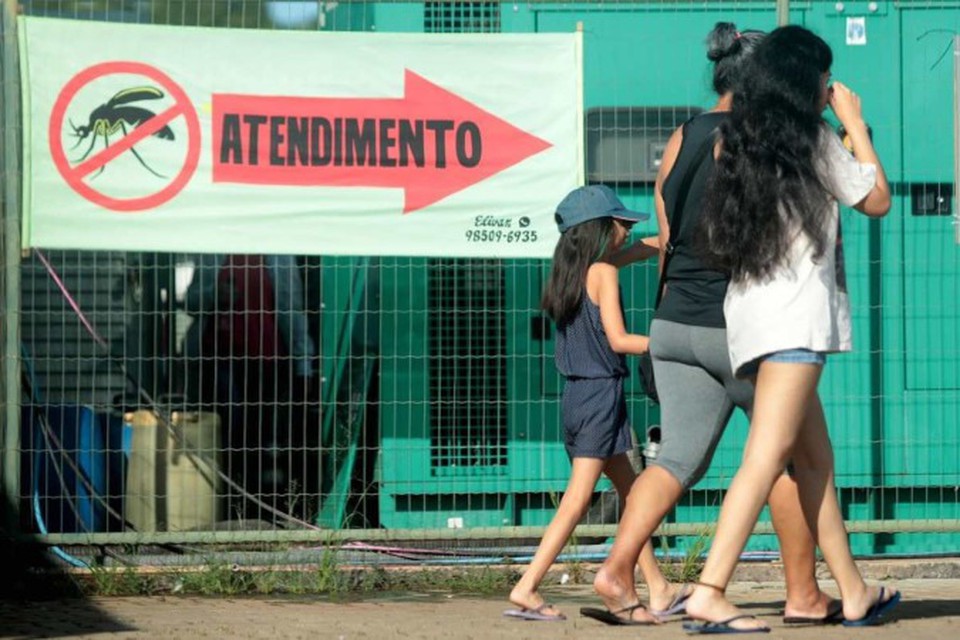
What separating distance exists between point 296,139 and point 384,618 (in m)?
2.20

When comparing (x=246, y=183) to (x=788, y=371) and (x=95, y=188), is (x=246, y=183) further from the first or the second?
(x=788, y=371)

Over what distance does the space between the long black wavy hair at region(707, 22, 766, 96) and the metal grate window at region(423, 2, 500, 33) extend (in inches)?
86.1

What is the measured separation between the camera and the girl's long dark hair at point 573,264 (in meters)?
6.11

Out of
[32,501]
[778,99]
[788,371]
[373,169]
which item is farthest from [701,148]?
[32,501]

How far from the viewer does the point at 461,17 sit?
7.83 metres

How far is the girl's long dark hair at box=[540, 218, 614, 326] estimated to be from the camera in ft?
20.0

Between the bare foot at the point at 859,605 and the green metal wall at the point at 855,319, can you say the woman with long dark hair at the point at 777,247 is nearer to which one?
the bare foot at the point at 859,605

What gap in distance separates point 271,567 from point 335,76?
2.13 m

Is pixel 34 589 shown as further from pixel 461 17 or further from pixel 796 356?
pixel 796 356

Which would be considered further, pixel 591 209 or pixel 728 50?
pixel 591 209

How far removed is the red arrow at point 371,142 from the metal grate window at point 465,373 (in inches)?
20.1

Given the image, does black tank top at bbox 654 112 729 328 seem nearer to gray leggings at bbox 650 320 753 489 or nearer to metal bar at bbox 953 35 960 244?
gray leggings at bbox 650 320 753 489

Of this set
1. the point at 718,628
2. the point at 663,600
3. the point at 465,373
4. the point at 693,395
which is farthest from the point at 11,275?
the point at 718,628

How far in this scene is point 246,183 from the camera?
738 cm
